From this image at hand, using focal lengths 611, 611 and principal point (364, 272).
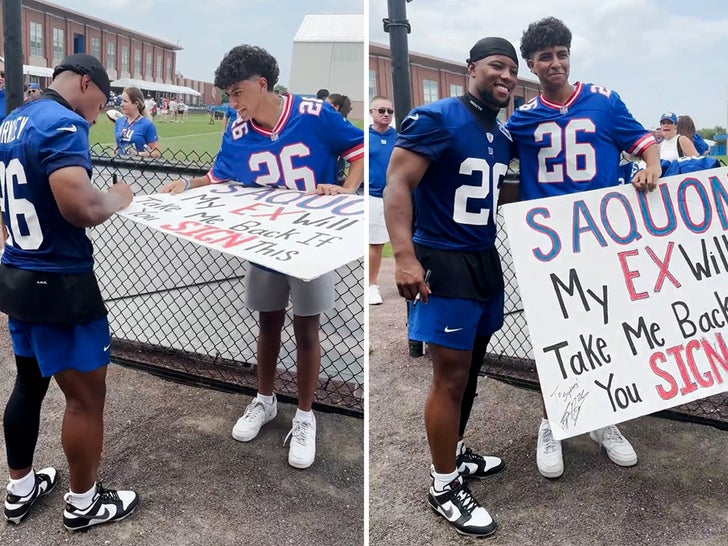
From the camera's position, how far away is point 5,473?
9.42 ft

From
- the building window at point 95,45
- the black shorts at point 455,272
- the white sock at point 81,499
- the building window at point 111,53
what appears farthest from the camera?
the building window at point 111,53

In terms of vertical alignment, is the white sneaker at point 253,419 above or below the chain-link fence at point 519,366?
below

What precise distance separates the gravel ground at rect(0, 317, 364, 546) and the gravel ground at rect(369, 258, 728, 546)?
7.4 inches

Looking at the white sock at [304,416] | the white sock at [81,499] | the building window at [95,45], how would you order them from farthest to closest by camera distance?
the building window at [95,45]
the white sock at [304,416]
the white sock at [81,499]

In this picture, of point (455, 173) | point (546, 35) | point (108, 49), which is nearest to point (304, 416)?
point (455, 173)

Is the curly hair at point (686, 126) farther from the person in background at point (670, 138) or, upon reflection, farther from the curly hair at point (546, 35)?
the curly hair at point (546, 35)

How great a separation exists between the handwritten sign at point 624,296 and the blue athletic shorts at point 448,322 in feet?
0.75

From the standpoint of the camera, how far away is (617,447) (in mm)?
2904

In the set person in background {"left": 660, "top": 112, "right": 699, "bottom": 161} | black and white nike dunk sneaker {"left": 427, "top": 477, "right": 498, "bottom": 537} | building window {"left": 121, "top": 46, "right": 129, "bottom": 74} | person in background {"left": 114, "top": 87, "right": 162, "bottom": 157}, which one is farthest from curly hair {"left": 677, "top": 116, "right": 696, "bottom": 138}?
building window {"left": 121, "top": 46, "right": 129, "bottom": 74}

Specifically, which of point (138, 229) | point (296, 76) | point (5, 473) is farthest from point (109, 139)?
point (5, 473)

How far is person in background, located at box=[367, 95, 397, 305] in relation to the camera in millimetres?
5680

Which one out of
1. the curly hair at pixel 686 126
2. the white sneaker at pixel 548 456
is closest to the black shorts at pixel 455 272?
the white sneaker at pixel 548 456

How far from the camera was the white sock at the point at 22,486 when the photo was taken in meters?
2.56
